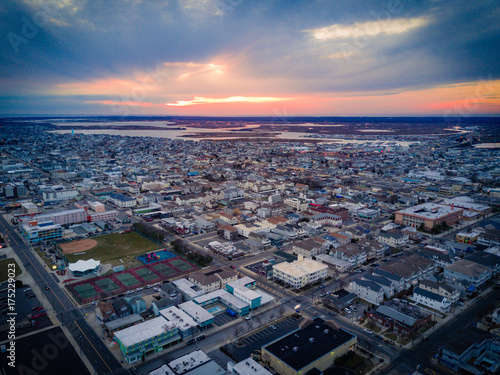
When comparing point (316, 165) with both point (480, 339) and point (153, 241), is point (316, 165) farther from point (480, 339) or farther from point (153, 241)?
point (480, 339)

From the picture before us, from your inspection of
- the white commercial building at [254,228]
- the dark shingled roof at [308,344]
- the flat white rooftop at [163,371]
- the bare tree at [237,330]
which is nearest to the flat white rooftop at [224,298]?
the bare tree at [237,330]

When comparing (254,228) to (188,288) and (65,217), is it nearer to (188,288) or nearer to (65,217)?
(188,288)

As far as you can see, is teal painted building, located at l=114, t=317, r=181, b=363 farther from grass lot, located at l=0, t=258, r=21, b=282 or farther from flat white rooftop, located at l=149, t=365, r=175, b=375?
grass lot, located at l=0, t=258, r=21, b=282

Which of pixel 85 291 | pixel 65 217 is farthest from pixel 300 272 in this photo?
pixel 65 217

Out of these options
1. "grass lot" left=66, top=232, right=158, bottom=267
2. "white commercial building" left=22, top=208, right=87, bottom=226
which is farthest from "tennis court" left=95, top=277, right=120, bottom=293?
"white commercial building" left=22, top=208, right=87, bottom=226

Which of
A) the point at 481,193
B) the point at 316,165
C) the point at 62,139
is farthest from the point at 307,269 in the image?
the point at 62,139

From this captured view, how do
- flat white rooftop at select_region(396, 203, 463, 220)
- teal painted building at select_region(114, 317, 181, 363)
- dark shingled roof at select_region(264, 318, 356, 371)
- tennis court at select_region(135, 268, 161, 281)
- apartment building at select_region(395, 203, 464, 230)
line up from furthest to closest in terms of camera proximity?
flat white rooftop at select_region(396, 203, 463, 220) → apartment building at select_region(395, 203, 464, 230) → tennis court at select_region(135, 268, 161, 281) → teal painted building at select_region(114, 317, 181, 363) → dark shingled roof at select_region(264, 318, 356, 371)
